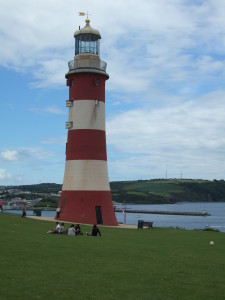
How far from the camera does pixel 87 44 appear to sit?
2889cm

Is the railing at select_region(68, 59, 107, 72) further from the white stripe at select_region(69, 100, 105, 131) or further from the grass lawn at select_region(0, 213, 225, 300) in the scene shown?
the grass lawn at select_region(0, 213, 225, 300)

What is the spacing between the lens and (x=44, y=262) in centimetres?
1124

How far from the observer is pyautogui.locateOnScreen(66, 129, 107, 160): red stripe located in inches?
1069

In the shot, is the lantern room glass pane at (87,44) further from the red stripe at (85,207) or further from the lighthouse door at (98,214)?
the lighthouse door at (98,214)

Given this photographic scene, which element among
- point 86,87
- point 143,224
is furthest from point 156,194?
point 86,87

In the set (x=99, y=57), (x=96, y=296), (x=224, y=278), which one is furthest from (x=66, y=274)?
(x=99, y=57)

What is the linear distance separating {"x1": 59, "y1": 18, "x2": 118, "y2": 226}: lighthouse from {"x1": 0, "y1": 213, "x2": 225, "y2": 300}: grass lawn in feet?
35.0

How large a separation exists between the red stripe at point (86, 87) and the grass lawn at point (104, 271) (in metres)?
13.3

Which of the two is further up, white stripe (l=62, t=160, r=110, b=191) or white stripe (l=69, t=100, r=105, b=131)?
white stripe (l=69, t=100, r=105, b=131)

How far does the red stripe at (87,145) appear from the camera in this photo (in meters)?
27.2

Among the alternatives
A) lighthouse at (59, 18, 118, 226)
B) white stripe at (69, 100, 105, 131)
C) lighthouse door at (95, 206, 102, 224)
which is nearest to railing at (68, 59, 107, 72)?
lighthouse at (59, 18, 118, 226)

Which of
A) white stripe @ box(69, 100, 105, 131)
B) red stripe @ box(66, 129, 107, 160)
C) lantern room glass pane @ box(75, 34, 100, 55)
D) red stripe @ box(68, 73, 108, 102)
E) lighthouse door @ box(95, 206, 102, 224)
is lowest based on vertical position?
lighthouse door @ box(95, 206, 102, 224)

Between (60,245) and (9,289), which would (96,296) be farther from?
(60,245)

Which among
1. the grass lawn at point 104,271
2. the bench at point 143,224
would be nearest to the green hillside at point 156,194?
the bench at point 143,224
